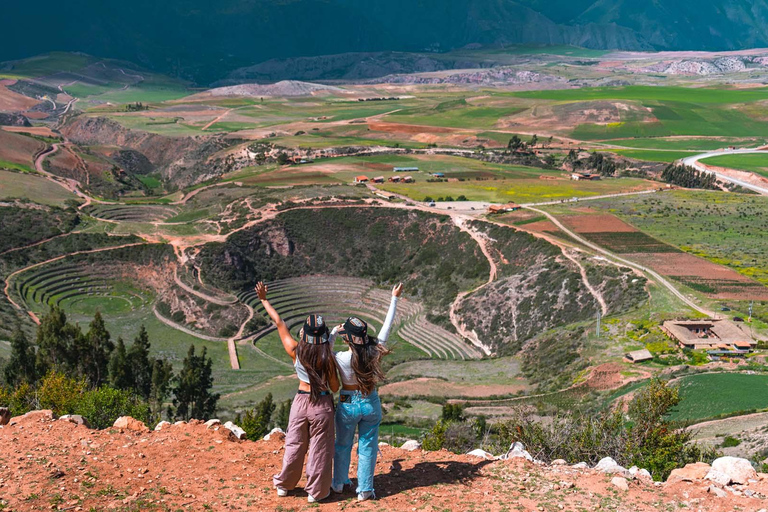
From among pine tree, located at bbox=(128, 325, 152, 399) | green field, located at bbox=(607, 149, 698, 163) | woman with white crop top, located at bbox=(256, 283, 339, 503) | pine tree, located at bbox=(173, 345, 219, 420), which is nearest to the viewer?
woman with white crop top, located at bbox=(256, 283, 339, 503)

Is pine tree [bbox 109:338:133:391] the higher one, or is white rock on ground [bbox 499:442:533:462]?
white rock on ground [bbox 499:442:533:462]

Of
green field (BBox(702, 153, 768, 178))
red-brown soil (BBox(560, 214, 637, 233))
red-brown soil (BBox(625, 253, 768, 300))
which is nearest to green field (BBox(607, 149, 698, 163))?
green field (BBox(702, 153, 768, 178))

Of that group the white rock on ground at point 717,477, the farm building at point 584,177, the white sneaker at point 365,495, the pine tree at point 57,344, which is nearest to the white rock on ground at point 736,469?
the white rock on ground at point 717,477

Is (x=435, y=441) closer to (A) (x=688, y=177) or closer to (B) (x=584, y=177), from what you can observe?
(B) (x=584, y=177)

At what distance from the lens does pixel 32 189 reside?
392ft

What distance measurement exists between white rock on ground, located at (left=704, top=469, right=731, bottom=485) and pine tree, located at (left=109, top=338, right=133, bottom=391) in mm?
41208

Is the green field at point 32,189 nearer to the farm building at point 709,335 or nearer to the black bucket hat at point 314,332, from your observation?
the farm building at point 709,335

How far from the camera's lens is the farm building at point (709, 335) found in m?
51.1

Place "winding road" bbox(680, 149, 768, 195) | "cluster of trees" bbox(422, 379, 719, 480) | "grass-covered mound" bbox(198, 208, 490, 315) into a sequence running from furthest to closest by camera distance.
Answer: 1. "winding road" bbox(680, 149, 768, 195)
2. "grass-covered mound" bbox(198, 208, 490, 315)
3. "cluster of trees" bbox(422, 379, 719, 480)

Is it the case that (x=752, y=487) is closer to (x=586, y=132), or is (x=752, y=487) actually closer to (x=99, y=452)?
(x=99, y=452)

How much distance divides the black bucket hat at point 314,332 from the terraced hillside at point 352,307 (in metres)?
58.9

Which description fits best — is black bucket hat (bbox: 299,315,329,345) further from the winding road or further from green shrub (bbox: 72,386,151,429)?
→ the winding road

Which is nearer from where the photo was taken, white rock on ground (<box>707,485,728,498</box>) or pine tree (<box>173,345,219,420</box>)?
white rock on ground (<box>707,485,728,498</box>)

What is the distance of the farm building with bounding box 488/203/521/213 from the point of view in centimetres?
A: 10335
